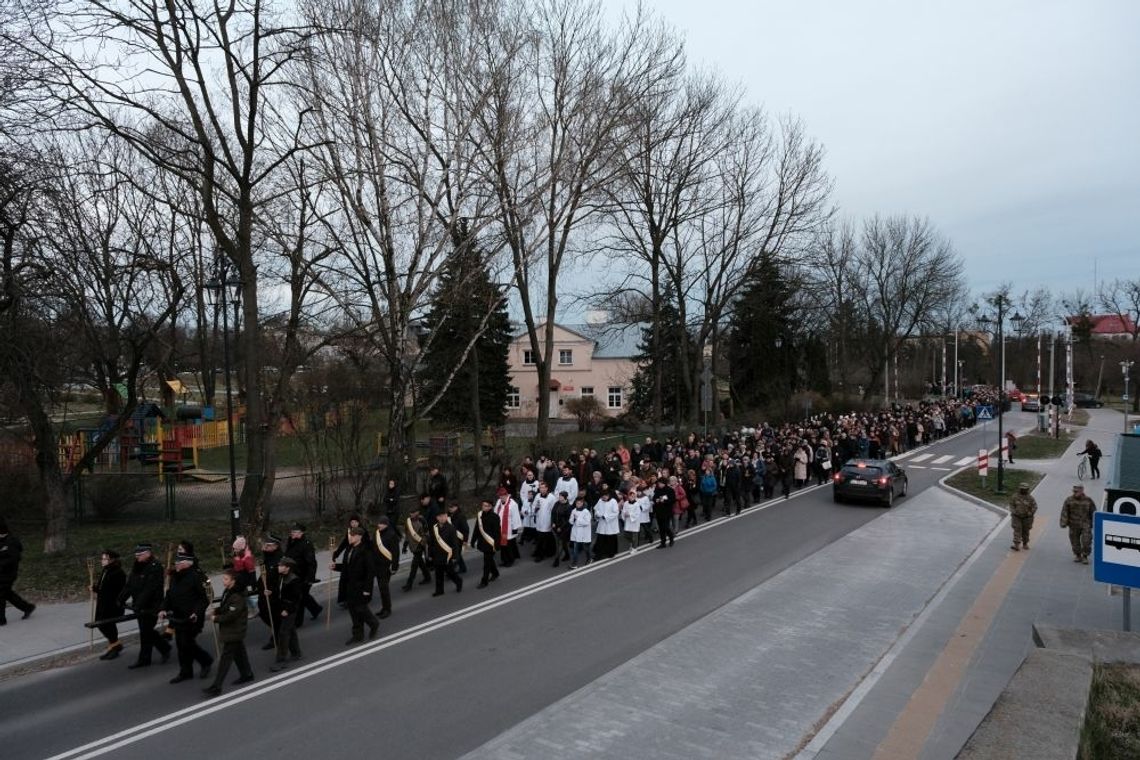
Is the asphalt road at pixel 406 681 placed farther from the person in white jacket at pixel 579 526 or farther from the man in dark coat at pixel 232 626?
the person in white jacket at pixel 579 526

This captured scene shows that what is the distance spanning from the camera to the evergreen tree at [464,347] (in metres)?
20.9

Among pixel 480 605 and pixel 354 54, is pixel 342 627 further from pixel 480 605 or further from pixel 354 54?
pixel 354 54

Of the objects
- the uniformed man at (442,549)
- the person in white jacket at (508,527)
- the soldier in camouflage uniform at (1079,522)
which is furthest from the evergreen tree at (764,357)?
the uniformed man at (442,549)

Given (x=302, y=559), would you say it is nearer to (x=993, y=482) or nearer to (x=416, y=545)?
(x=416, y=545)

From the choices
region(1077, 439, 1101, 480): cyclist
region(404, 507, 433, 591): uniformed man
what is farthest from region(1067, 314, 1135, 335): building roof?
region(404, 507, 433, 591): uniformed man

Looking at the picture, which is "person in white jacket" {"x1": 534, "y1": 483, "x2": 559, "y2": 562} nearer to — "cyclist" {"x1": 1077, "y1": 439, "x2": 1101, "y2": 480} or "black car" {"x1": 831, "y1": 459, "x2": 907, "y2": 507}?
"black car" {"x1": 831, "y1": 459, "x2": 907, "y2": 507}

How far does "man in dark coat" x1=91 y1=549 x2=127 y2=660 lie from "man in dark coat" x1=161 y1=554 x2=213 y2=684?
1221 millimetres

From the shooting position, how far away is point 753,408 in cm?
4931

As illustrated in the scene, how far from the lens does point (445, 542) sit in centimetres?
1288

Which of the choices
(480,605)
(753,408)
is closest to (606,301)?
(753,408)

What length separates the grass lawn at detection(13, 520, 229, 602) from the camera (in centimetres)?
1307

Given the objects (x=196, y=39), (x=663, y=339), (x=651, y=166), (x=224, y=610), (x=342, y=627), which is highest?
(x=651, y=166)

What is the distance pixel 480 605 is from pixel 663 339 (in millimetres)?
38040

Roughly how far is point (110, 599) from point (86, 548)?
6833 millimetres
